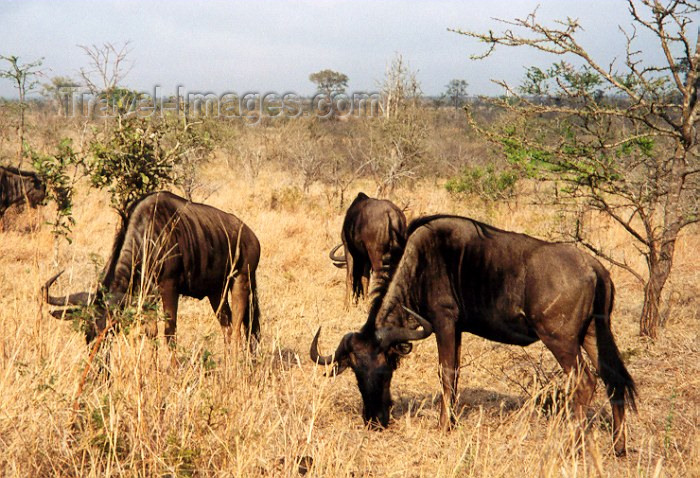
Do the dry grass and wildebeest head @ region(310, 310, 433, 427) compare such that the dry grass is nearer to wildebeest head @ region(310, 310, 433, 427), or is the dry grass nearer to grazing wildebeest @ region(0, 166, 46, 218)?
wildebeest head @ region(310, 310, 433, 427)

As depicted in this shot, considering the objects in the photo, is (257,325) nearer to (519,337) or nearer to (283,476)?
(519,337)

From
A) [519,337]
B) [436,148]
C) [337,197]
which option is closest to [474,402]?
[519,337]

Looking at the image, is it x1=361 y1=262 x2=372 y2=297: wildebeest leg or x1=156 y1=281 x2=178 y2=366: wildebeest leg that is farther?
x1=361 y1=262 x2=372 y2=297: wildebeest leg

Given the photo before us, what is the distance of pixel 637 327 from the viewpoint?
7430 mm

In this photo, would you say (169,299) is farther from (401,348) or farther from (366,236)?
(366,236)

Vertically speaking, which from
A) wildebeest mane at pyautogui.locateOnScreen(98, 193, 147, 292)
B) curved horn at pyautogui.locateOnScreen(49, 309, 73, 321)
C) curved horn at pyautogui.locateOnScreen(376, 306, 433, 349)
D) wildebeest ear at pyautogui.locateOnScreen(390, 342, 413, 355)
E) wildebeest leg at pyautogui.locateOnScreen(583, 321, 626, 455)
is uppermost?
wildebeest mane at pyautogui.locateOnScreen(98, 193, 147, 292)

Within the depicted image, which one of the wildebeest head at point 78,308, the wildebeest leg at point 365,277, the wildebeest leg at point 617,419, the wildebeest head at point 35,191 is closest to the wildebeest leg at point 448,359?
the wildebeest leg at point 617,419

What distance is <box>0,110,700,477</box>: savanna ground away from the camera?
9.87ft

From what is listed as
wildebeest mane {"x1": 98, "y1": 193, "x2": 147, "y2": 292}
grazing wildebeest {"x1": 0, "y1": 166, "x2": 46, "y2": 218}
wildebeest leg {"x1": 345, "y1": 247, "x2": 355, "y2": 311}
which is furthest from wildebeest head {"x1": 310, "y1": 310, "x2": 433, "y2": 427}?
grazing wildebeest {"x1": 0, "y1": 166, "x2": 46, "y2": 218}

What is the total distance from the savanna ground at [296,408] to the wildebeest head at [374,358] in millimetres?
180

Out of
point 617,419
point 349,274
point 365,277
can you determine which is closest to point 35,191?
point 349,274

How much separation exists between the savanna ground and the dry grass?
1 centimetres

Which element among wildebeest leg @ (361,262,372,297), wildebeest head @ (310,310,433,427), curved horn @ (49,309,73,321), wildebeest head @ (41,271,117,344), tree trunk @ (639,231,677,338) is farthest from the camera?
wildebeest leg @ (361,262,372,297)

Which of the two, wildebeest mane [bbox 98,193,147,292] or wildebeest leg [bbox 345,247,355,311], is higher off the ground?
wildebeest mane [bbox 98,193,147,292]
